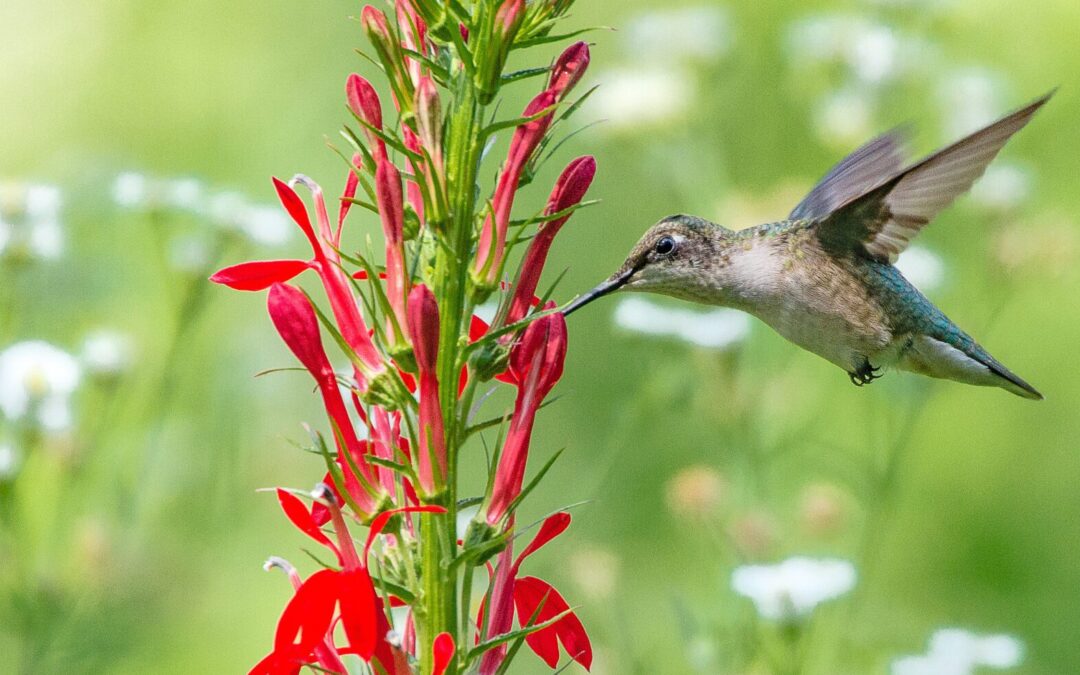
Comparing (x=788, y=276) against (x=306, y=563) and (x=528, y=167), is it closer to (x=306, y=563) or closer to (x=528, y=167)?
(x=528, y=167)

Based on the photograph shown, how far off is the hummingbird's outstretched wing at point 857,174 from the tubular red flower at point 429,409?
115 centimetres

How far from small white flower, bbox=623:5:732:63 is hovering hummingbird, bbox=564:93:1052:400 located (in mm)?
1368

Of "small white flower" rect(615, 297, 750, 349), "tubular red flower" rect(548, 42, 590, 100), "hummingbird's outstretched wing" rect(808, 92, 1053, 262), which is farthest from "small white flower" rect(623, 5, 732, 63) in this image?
"tubular red flower" rect(548, 42, 590, 100)

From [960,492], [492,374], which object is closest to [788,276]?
[492,374]

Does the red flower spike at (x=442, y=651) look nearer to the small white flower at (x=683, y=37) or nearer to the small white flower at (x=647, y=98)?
the small white flower at (x=647, y=98)

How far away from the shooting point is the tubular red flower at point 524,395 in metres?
1.60

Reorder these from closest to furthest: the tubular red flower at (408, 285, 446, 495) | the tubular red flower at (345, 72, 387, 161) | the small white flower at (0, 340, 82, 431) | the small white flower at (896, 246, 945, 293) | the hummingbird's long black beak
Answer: the tubular red flower at (408, 285, 446, 495) → the tubular red flower at (345, 72, 387, 161) → the hummingbird's long black beak → the small white flower at (0, 340, 82, 431) → the small white flower at (896, 246, 945, 293)

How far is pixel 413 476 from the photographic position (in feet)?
4.94

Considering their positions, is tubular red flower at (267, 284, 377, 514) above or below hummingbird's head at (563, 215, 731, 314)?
below

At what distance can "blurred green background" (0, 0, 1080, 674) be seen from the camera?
3.04 meters

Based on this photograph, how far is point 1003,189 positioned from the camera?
359cm

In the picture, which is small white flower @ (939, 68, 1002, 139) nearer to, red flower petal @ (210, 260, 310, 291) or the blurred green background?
the blurred green background

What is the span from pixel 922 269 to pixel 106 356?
6.21ft

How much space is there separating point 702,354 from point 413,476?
1724 mm
